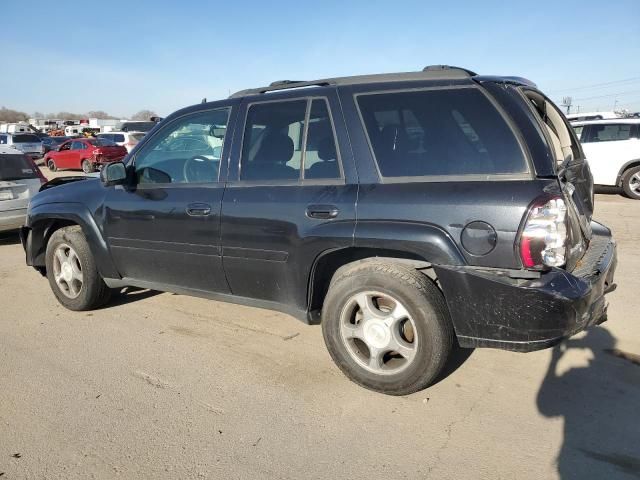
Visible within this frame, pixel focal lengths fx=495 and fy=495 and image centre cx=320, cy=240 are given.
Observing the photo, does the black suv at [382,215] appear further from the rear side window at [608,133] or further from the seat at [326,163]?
the rear side window at [608,133]

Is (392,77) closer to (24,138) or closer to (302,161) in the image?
(302,161)

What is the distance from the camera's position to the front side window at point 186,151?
3.67m

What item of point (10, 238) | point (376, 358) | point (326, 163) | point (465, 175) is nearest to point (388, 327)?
point (376, 358)

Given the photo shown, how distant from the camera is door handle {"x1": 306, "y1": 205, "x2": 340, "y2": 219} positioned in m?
2.99

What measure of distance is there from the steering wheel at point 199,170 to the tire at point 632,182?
10583mm

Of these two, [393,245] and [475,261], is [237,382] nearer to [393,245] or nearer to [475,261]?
[393,245]

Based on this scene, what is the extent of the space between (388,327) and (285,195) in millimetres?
1069

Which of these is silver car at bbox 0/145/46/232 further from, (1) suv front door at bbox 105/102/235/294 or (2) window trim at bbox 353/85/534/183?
(2) window trim at bbox 353/85/534/183

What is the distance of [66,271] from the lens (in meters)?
4.58

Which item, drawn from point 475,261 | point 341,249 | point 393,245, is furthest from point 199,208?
point 475,261

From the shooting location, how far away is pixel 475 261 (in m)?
2.60

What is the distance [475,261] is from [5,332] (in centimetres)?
390

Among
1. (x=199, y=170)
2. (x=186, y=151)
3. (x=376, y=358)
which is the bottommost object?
(x=376, y=358)

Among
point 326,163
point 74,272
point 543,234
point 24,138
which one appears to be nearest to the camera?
point 543,234
